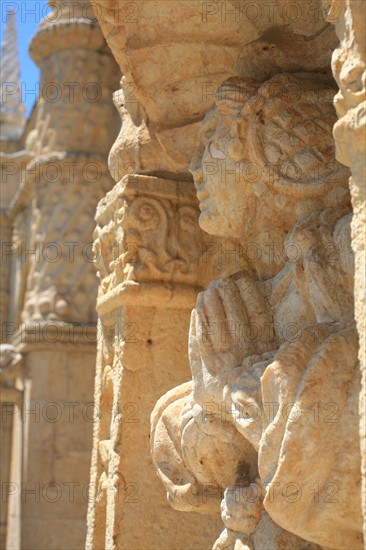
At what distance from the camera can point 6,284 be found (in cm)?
785

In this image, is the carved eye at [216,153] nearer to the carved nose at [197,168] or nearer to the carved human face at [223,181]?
the carved human face at [223,181]

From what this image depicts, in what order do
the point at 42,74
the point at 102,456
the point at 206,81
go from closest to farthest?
1. the point at 206,81
2. the point at 102,456
3. the point at 42,74

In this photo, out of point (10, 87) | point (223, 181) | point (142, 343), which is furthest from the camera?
point (10, 87)

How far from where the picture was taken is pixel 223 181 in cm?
270

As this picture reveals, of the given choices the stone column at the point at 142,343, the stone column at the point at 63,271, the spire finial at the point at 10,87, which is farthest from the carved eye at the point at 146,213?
the spire finial at the point at 10,87

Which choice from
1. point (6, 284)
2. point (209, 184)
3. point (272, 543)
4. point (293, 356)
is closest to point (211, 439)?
point (272, 543)

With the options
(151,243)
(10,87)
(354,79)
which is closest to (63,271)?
(151,243)

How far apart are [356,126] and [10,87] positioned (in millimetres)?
7566

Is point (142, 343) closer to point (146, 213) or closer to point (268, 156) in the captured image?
point (146, 213)

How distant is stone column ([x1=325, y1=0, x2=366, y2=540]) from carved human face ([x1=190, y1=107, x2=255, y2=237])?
0.89m

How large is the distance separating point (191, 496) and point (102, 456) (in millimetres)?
857

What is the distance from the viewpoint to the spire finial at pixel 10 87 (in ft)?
28.8

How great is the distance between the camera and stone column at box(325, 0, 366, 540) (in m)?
1.66

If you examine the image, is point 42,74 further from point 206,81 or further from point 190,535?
point 190,535
